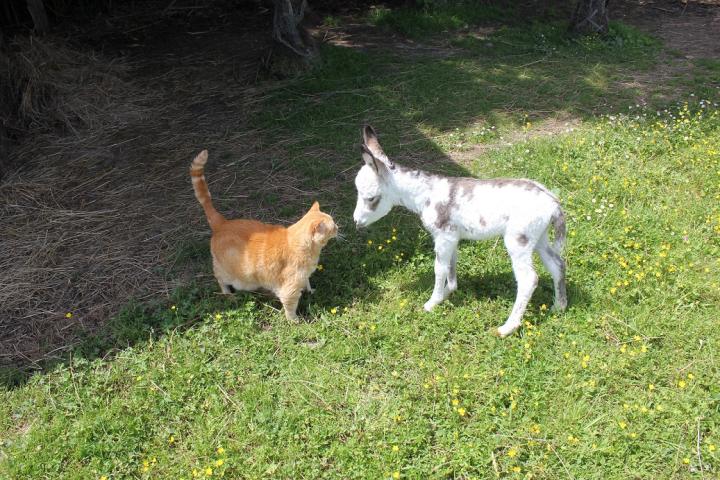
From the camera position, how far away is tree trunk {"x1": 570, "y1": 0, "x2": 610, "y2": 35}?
9789 millimetres

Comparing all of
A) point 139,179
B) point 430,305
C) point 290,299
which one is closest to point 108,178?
point 139,179

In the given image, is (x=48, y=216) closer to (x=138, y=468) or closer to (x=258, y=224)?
(x=258, y=224)

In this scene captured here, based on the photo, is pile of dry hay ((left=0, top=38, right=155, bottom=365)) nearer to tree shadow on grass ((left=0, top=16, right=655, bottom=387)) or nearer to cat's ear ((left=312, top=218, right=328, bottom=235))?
tree shadow on grass ((left=0, top=16, right=655, bottom=387))

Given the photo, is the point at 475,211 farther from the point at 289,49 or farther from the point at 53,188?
the point at 289,49

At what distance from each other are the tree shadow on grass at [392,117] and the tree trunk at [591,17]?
0.44m

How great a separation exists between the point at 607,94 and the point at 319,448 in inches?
276

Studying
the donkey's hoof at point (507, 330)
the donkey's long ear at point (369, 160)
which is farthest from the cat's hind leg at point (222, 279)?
the donkey's hoof at point (507, 330)

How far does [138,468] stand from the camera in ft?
12.0

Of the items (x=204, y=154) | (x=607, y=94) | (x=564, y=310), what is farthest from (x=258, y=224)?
(x=607, y=94)

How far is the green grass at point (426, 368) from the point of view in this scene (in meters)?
3.63

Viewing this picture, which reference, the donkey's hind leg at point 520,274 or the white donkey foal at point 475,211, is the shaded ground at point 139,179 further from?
the donkey's hind leg at point 520,274

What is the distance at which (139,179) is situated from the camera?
6.68 metres

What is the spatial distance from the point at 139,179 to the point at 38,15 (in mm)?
5971

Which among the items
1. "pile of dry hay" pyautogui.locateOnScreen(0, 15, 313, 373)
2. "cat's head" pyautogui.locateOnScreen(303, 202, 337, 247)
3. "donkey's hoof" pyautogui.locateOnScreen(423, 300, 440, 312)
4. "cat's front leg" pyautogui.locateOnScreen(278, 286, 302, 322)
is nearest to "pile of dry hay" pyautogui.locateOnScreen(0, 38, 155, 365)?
"pile of dry hay" pyautogui.locateOnScreen(0, 15, 313, 373)
